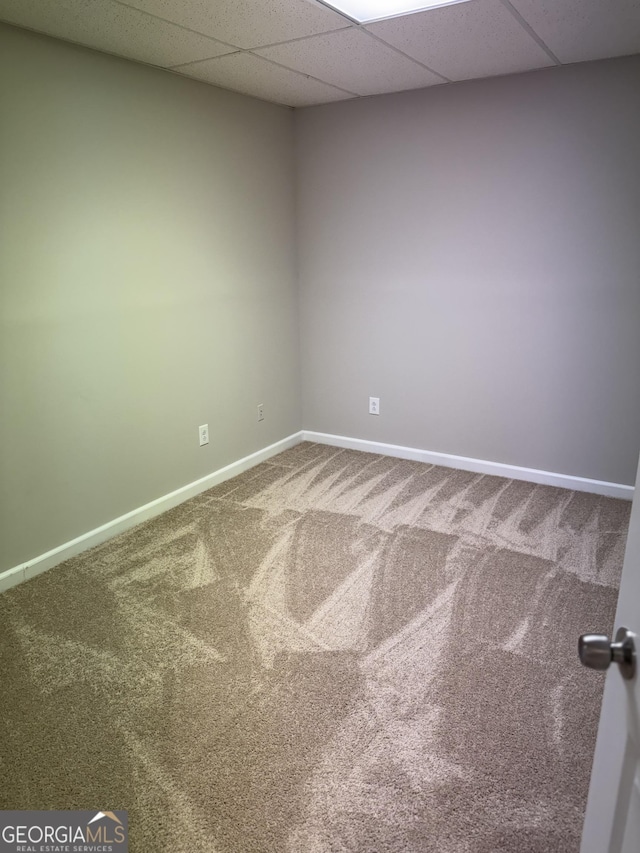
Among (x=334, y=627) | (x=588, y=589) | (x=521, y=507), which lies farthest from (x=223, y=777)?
(x=521, y=507)

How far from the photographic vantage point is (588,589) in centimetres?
266

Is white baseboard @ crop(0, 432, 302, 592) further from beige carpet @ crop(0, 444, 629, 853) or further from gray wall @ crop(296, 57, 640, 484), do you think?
gray wall @ crop(296, 57, 640, 484)

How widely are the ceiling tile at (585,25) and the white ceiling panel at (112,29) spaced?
130cm

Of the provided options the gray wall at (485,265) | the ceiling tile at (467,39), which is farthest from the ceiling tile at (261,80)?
the ceiling tile at (467,39)

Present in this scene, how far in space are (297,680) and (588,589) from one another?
1339mm

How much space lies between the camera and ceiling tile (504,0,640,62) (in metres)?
2.29

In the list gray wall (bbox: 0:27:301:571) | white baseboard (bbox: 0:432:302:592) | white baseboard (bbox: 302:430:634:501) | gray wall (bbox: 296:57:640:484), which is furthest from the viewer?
white baseboard (bbox: 302:430:634:501)

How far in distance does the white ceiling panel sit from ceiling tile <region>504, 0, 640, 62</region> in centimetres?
130

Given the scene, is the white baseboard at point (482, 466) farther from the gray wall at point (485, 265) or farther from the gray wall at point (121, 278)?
the gray wall at point (121, 278)

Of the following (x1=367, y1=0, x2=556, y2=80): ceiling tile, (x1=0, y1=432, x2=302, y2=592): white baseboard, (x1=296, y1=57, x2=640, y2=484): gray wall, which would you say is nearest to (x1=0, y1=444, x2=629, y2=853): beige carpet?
(x1=0, y1=432, x2=302, y2=592): white baseboard

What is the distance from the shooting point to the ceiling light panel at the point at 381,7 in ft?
7.31

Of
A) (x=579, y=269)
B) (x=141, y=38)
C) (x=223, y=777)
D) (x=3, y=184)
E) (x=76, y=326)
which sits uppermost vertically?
(x=141, y=38)

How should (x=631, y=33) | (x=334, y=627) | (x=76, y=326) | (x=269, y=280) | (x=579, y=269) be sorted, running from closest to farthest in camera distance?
(x=334, y=627) → (x=631, y=33) → (x=76, y=326) → (x=579, y=269) → (x=269, y=280)

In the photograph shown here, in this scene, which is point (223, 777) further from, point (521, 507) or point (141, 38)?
point (141, 38)
